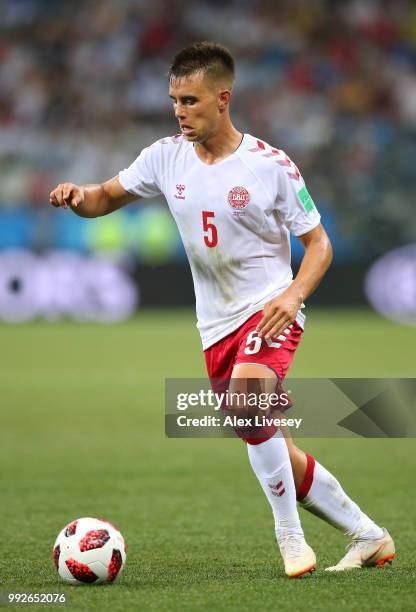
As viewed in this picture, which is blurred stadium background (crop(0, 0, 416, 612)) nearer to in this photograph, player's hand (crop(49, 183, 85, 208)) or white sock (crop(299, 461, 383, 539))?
white sock (crop(299, 461, 383, 539))

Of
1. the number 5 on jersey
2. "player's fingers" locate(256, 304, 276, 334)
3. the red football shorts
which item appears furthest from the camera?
the number 5 on jersey

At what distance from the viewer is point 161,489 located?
7070mm

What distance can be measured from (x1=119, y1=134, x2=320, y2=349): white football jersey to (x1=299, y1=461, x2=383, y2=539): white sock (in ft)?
2.36

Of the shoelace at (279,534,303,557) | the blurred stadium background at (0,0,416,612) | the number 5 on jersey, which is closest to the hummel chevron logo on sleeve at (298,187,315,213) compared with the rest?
the number 5 on jersey

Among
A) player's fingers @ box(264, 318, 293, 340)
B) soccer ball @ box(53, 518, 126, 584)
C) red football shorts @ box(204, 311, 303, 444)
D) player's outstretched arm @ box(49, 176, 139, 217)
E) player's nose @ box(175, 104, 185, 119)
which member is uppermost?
player's nose @ box(175, 104, 185, 119)

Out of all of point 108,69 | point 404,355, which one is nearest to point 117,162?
point 108,69

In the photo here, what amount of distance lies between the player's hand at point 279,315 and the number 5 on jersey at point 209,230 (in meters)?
0.42

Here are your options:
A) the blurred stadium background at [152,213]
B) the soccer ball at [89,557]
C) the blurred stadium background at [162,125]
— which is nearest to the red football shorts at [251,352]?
the soccer ball at [89,557]

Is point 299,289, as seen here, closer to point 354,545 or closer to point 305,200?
point 305,200

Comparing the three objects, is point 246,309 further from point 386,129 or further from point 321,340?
point 386,129

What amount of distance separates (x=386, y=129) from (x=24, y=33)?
7.12 metres

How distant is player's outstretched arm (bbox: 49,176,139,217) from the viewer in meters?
4.80

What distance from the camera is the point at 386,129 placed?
19969 millimetres

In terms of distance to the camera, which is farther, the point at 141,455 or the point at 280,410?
the point at 141,455
